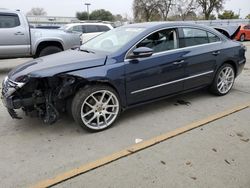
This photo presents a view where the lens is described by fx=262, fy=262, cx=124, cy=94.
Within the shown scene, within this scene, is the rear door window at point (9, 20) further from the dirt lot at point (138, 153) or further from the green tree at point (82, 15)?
the green tree at point (82, 15)

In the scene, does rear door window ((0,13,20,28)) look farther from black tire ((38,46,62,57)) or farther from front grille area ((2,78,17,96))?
front grille area ((2,78,17,96))

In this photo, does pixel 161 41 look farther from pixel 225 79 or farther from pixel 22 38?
pixel 22 38

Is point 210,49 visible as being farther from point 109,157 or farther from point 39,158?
point 39,158

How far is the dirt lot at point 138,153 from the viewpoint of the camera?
104 inches

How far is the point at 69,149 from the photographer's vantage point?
3.25 m

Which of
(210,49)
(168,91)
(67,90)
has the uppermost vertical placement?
(210,49)

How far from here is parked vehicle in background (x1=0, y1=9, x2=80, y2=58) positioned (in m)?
7.43

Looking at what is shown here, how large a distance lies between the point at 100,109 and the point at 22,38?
200 inches

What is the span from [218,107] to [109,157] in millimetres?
2434

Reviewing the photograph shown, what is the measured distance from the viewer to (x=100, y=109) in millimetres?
Result: 3699

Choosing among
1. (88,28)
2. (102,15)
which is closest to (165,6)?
(102,15)

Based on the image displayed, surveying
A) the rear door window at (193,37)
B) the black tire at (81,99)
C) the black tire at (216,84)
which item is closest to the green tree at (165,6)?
the black tire at (216,84)

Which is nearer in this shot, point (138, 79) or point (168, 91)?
point (138, 79)

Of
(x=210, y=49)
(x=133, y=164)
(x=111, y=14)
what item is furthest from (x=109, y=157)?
(x=111, y=14)
